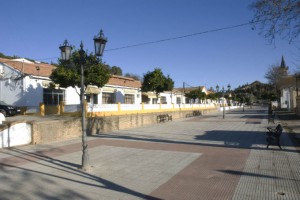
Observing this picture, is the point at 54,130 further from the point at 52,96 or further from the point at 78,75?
the point at 52,96

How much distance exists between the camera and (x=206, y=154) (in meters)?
10.4

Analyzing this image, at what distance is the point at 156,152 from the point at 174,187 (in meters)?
4.52

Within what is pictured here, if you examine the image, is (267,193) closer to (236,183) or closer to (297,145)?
(236,183)

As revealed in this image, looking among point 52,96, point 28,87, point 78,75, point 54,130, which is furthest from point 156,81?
point 54,130

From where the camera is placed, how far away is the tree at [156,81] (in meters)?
32.5

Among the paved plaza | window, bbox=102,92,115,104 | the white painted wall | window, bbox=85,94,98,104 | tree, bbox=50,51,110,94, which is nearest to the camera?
the paved plaza

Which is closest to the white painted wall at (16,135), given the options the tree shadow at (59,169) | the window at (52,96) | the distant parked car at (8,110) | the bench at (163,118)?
the tree shadow at (59,169)

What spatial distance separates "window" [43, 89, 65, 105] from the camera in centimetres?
2549

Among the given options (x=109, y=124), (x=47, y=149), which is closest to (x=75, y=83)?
(x=109, y=124)

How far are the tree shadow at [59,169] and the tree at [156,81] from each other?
21.8 m

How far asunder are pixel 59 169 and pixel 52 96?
18.6m

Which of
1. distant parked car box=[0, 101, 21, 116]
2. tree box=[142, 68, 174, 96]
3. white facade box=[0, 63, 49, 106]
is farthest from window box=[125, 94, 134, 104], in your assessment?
distant parked car box=[0, 101, 21, 116]

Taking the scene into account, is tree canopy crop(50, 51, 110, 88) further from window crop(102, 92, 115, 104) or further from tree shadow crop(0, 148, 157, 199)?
window crop(102, 92, 115, 104)

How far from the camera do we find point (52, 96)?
26.0 metres
